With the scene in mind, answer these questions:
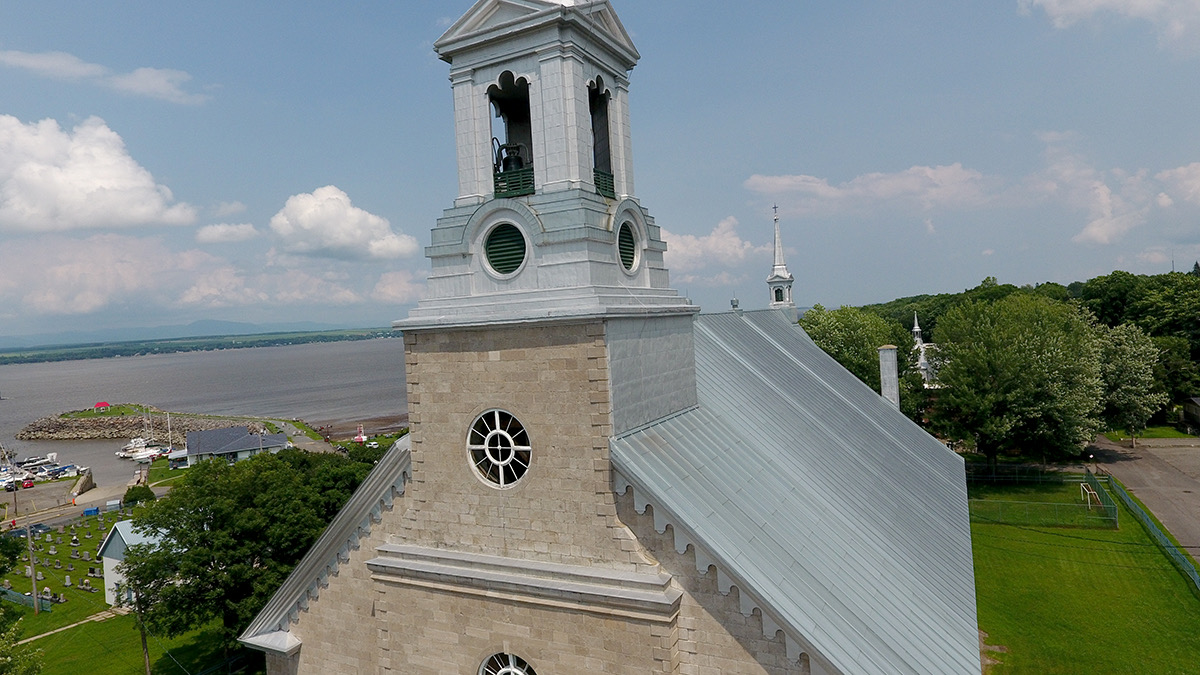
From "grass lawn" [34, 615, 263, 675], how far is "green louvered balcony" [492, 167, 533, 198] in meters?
19.1

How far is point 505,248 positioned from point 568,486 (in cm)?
416

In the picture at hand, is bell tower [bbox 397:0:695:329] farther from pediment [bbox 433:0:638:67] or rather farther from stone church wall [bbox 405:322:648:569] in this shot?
stone church wall [bbox 405:322:648:569]

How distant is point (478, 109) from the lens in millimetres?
11961

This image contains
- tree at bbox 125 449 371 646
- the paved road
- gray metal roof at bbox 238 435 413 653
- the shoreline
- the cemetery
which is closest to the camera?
gray metal roof at bbox 238 435 413 653

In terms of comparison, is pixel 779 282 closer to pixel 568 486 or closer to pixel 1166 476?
pixel 1166 476

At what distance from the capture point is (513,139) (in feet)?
43.9

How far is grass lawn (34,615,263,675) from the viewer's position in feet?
75.3

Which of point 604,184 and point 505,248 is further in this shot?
point 604,184

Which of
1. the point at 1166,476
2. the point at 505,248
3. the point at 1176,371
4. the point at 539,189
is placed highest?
the point at 539,189

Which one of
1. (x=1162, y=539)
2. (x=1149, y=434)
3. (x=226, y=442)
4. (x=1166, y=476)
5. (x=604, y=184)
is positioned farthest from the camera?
(x=226, y=442)

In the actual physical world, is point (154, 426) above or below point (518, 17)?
below

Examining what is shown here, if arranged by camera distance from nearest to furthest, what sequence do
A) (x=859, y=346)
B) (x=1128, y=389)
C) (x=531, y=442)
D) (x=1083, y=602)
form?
(x=531, y=442) → (x=1083, y=602) → (x=1128, y=389) → (x=859, y=346)

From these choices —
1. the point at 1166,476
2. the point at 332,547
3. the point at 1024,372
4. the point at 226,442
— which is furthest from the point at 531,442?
the point at 226,442

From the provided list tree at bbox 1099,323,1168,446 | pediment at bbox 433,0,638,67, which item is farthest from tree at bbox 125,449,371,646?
tree at bbox 1099,323,1168,446
